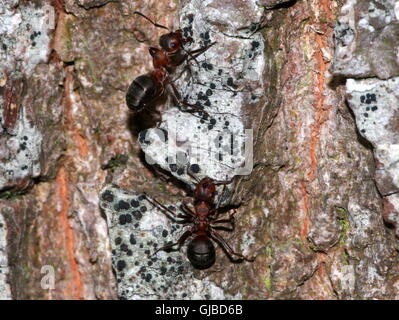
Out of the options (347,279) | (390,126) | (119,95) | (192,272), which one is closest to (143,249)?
(192,272)

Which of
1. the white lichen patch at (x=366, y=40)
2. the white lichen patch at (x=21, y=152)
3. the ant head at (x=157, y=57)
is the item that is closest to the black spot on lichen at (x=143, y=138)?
the ant head at (x=157, y=57)

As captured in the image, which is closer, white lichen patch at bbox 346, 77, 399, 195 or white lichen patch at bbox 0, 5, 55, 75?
white lichen patch at bbox 346, 77, 399, 195

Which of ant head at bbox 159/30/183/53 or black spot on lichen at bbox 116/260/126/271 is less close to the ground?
ant head at bbox 159/30/183/53

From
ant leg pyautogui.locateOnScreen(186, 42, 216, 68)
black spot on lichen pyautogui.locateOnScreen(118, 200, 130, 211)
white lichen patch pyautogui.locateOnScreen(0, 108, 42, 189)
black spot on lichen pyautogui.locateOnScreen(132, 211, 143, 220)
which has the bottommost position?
black spot on lichen pyautogui.locateOnScreen(132, 211, 143, 220)

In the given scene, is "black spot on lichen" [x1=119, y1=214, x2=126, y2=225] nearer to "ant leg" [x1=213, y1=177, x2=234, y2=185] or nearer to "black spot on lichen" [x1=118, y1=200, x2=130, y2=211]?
"black spot on lichen" [x1=118, y1=200, x2=130, y2=211]

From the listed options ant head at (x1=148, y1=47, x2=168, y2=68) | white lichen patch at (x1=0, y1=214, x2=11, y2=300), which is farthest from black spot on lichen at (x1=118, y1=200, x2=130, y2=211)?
ant head at (x1=148, y1=47, x2=168, y2=68)

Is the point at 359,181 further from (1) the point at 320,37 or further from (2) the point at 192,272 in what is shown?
(2) the point at 192,272

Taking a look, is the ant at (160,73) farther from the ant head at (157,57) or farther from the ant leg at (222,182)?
the ant leg at (222,182)

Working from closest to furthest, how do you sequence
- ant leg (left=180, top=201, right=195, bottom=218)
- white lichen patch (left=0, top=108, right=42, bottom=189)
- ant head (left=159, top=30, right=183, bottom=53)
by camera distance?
ant head (left=159, top=30, right=183, bottom=53) < white lichen patch (left=0, top=108, right=42, bottom=189) < ant leg (left=180, top=201, right=195, bottom=218)
